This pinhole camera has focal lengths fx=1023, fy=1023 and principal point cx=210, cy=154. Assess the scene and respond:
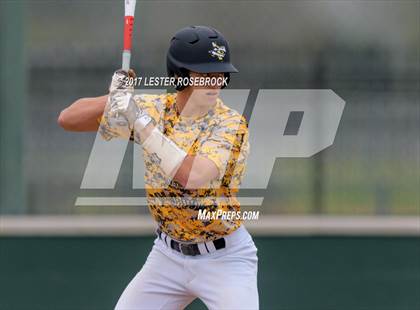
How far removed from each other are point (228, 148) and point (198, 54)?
39cm

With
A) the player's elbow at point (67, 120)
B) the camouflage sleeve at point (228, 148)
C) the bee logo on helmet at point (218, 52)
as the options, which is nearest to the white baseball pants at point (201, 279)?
the camouflage sleeve at point (228, 148)

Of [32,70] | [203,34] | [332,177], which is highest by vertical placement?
[203,34]

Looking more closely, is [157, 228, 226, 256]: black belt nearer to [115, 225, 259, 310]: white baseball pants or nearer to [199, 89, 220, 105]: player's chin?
[115, 225, 259, 310]: white baseball pants

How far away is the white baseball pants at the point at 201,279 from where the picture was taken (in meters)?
4.13

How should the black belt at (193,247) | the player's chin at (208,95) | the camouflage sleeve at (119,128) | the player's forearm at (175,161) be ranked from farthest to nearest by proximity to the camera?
1. the black belt at (193,247)
2. the player's chin at (208,95)
3. the camouflage sleeve at (119,128)
4. the player's forearm at (175,161)

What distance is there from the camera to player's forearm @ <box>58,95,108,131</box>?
161 inches

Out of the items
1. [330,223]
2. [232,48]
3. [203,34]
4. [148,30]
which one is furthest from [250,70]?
[203,34]

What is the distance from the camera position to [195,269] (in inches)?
165

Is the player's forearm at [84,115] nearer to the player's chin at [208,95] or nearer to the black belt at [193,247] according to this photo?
the player's chin at [208,95]

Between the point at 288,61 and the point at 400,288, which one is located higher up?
the point at 288,61

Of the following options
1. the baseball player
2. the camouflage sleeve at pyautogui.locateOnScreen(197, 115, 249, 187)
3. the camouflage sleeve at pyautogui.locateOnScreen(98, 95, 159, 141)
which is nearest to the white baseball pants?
the baseball player

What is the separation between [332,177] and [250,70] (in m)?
0.75

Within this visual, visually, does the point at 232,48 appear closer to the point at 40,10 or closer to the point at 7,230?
the point at 40,10

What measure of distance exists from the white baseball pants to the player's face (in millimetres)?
573
